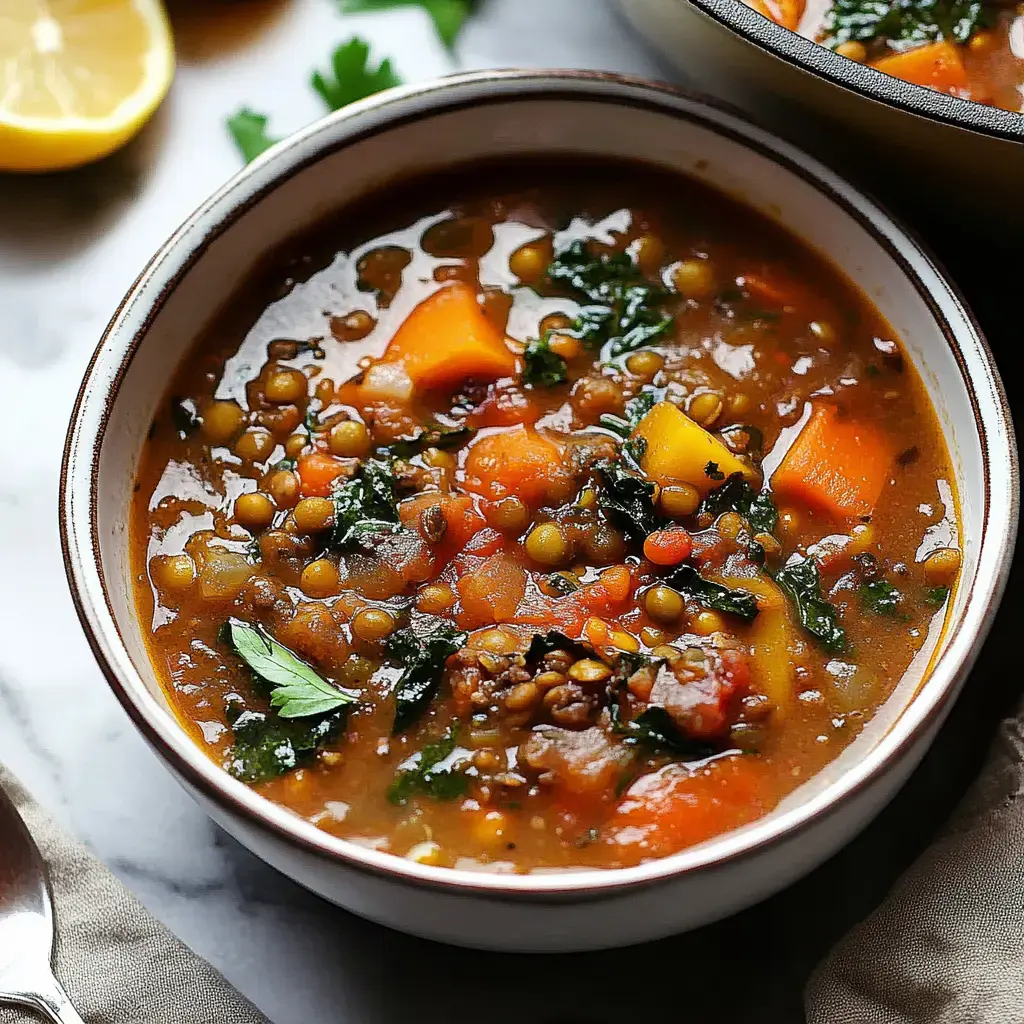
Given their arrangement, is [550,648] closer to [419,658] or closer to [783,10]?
[419,658]

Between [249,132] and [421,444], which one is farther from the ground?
[249,132]

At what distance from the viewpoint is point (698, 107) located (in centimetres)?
333

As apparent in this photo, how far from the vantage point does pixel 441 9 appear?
418 centimetres

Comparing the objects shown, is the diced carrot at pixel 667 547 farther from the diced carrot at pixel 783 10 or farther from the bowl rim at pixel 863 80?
the diced carrot at pixel 783 10

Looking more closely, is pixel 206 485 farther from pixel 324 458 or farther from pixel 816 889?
pixel 816 889

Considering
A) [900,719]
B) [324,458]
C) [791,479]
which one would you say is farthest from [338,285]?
[900,719]

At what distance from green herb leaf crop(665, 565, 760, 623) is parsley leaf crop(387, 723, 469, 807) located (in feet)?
2.03

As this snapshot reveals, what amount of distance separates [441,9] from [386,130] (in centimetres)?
100

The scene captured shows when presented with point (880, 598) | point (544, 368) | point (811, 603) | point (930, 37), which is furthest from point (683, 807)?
point (930, 37)

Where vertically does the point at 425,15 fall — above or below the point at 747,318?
above

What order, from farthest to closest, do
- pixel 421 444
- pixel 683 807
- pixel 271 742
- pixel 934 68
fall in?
pixel 934 68 < pixel 421 444 < pixel 271 742 < pixel 683 807

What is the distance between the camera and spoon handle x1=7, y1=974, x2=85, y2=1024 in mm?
3043

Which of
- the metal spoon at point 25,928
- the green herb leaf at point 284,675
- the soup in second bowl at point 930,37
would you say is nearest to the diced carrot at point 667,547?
the green herb leaf at point 284,675

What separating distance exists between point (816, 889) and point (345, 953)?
1.13 m
